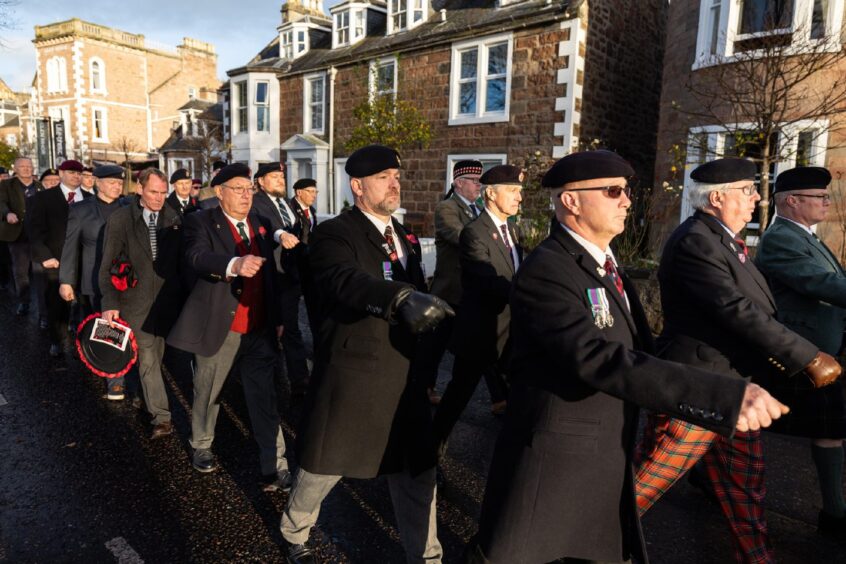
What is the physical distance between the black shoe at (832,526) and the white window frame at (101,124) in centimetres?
4998

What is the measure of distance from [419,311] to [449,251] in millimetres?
3011


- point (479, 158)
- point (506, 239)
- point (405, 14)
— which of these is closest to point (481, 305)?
point (506, 239)

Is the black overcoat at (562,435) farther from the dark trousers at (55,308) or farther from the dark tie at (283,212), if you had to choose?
the dark trousers at (55,308)

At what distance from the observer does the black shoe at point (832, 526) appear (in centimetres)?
328

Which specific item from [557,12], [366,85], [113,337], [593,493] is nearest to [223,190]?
[113,337]

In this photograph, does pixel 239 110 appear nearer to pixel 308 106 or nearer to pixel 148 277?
pixel 308 106

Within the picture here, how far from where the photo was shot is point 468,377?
4070mm

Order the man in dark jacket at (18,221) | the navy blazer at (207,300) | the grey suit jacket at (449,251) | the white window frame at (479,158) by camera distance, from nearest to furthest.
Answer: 1. the navy blazer at (207,300)
2. the grey suit jacket at (449,251)
3. the man in dark jacket at (18,221)
4. the white window frame at (479,158)

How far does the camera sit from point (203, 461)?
4.05m

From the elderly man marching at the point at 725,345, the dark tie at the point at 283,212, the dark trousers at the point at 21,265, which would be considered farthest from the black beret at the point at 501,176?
the dark trousers at the point at 21,265

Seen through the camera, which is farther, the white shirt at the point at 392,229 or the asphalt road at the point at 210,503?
the asphalt road at the point at 210,503

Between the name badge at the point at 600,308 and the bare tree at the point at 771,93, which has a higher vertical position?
the bare tree at the point at 771,93

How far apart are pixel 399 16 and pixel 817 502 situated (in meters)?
17.9

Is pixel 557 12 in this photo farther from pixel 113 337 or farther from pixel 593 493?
pixel 593 493
